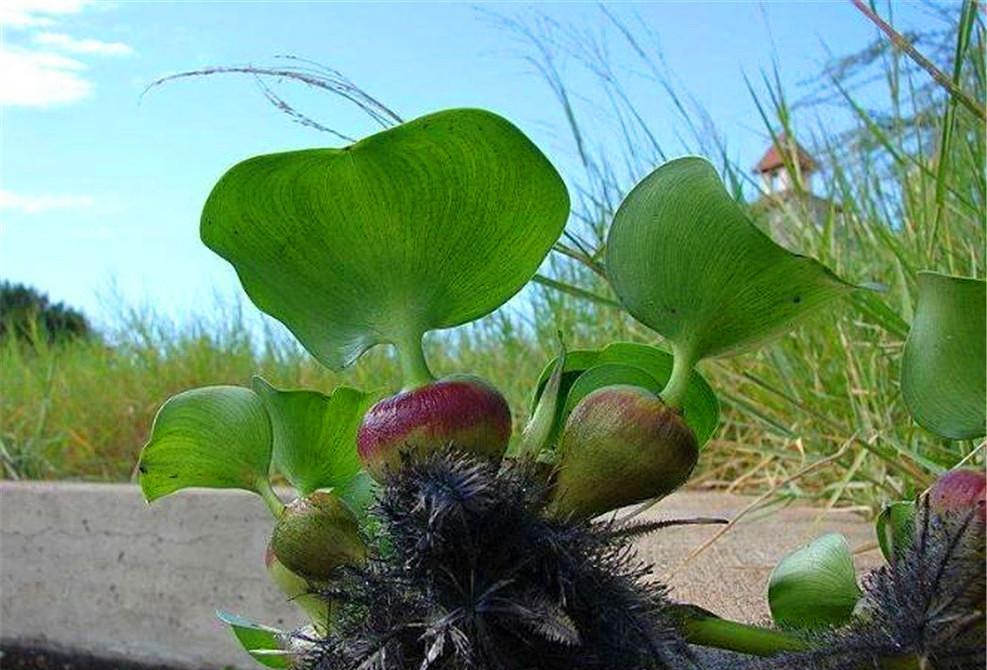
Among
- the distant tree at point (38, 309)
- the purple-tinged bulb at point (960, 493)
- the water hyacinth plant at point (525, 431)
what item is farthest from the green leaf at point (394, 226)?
the distant tree at point (38, 309)

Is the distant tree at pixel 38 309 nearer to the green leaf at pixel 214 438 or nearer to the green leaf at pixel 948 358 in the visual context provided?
the green leaf at pixel 214 438

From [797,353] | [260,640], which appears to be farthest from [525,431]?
[797,353]

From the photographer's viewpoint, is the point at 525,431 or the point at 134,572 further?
the point at 134,572

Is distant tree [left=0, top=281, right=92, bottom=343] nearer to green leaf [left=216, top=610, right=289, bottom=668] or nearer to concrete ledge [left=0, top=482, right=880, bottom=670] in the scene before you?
concrete ledge [left=0, top=482, right=880, bottom=670]

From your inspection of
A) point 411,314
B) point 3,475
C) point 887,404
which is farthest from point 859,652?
point 3,475

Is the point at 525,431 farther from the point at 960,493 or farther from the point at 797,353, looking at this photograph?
the point at 797,353

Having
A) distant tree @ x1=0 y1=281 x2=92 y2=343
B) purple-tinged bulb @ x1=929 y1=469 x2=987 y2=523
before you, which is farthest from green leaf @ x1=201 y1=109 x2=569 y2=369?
distant tree @ x1=0 y1=281 x2=92 y2=343
